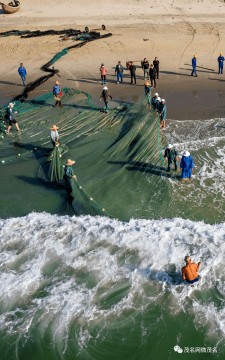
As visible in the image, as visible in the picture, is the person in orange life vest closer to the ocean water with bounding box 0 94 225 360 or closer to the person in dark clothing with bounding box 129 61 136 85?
the person in dark clothing with bounding box 129 61 136 85

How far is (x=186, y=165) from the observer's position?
41.4 feet

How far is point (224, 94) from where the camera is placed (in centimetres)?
1930

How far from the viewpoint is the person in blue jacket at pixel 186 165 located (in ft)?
40.6

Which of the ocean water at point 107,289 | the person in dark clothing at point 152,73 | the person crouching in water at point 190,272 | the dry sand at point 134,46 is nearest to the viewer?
the ocean water at point 107,289

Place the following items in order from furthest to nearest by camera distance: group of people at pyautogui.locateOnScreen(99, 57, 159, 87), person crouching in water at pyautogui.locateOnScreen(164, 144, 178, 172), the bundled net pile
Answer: group of people at pyautogui.locateOnScreen(99, 57, 159, 87)
person crouching in water at pyautogui.locateOnScreen(164, 144, 178, 172)
the bundled net pile

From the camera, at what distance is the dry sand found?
20.0 metres

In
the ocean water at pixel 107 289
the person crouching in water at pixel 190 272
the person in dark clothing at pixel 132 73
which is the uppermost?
the person in dark clothing at pixel 132 73

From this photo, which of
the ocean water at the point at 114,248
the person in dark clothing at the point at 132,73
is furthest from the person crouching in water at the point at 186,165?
the person in dark clothing at the point at 132,73

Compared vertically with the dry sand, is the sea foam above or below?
below

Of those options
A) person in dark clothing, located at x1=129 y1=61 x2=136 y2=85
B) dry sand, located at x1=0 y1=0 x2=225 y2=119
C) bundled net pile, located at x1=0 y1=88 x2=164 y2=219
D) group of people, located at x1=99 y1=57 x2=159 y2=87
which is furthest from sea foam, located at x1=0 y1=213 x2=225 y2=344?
person in dark clothing, located at x1=129 y1=61 x2=136 y2=85

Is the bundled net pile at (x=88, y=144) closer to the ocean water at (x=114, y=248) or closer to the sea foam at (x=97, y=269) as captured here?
the ocean water at (x=114, y=248)

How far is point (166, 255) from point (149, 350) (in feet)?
9.13

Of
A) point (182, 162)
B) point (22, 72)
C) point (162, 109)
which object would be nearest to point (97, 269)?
point (182, 162)

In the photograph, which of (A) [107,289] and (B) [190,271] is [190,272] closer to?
(B) [190,271]
